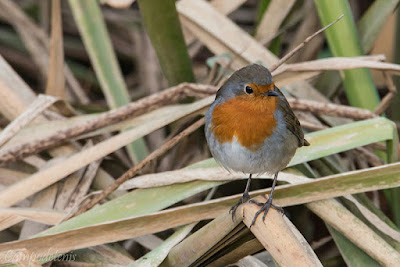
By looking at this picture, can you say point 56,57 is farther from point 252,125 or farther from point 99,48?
point 252,125

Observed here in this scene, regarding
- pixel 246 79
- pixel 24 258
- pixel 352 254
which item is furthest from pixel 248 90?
pixel 24 258

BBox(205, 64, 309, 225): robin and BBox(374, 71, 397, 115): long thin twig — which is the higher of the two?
BBox(374, 71, 397, 115): long thin twig

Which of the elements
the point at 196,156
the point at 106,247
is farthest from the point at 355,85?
the point at 106,247

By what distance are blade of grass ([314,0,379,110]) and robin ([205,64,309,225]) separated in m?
0.60

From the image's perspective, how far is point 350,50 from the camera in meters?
2.42

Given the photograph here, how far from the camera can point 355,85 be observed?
2.44m

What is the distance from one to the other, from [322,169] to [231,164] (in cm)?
57

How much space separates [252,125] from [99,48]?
1.05 metres

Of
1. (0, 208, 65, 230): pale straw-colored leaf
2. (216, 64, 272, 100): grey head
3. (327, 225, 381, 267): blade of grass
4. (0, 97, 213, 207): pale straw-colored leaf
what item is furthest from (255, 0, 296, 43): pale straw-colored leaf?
(0, 208, 65, 230): pale straw-colored leaf

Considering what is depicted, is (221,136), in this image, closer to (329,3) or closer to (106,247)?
(106,247)

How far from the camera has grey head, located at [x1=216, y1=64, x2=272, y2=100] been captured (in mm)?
1783

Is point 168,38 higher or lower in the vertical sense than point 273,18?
lower

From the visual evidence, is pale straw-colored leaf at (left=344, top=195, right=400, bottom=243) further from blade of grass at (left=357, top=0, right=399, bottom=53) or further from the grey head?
blade of grass at (left=357, top=0, right=399, bottom=53)

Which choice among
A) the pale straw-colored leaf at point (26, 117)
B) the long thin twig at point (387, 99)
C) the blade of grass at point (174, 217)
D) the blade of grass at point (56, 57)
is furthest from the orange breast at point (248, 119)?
the blade of grass at point (56, 57)
